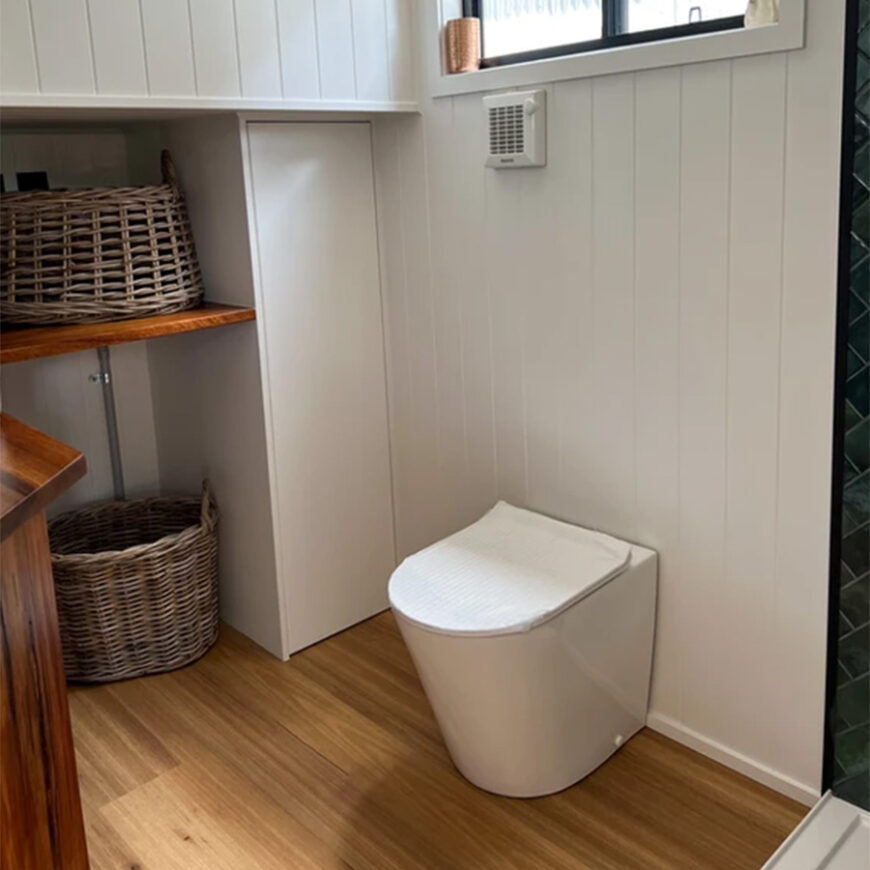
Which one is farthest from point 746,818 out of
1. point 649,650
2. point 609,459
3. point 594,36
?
point 594,36

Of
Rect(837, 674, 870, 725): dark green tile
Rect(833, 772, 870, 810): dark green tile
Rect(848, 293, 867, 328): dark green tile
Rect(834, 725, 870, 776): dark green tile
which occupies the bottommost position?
Rect(833, 772, 870, 810): dark green tile

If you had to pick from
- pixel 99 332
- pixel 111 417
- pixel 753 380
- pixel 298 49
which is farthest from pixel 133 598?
pixel 753 380

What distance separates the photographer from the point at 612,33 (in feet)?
6.29

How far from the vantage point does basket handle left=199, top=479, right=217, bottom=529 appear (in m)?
2.42

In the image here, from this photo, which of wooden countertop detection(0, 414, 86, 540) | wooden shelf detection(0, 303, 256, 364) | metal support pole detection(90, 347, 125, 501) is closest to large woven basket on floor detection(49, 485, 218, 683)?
metal support pole detection(90, 347, 125, 501)

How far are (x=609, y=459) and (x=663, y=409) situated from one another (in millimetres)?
187

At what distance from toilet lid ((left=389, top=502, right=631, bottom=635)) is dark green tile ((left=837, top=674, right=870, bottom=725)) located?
47cm

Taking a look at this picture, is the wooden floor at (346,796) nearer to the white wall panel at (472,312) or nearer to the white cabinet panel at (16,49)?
the white wall panel at (472,312)

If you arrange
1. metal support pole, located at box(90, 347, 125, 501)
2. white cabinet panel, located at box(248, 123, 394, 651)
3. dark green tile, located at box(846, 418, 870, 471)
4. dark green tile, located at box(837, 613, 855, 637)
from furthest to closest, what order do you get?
metal support pole, located at box(90, 347, 125, 501) → white cabinet panel, located at box(248, 123, 394, 651) → dark green tile, located at box(837, 613, 855, 637) → dark green tile, located at box(846, 418, 870, 471)

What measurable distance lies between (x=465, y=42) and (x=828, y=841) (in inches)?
71.5

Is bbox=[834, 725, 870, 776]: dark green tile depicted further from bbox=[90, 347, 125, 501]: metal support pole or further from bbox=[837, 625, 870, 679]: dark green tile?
bbox=[90, 347, 125, 501]: metal support pole

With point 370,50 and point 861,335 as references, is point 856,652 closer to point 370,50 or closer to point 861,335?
point 861,335

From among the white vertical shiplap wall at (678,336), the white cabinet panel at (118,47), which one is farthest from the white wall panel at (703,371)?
the white cabinet panel at (118,47)

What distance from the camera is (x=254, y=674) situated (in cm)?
237
